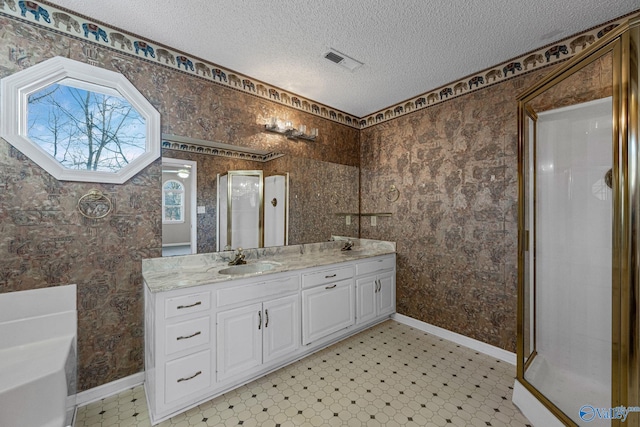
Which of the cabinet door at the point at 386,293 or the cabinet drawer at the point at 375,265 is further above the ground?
the cabinet drawer at the point at 375,265

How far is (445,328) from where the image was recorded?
8.64ft

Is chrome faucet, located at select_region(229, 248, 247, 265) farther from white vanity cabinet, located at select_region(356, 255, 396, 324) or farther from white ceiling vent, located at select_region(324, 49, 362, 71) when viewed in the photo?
white ceiling vent, located at select_region(324, 49, 362, 71)

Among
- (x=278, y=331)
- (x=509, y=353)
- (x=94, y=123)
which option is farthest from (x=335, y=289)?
(x=94, y=123)

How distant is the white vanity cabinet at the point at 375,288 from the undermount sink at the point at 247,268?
3.05 ft

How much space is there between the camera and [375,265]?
2.82 meters

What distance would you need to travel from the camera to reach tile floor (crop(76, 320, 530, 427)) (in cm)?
159

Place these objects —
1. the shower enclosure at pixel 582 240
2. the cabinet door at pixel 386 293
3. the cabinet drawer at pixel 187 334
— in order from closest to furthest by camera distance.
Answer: the shower enclosure at pixel 582 240
the cabinet drawer at pixel 187 334
the cabinet door at pixel 386 293

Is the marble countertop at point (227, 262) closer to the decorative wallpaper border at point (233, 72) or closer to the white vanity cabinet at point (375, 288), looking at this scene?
the white vanity cabinet at point (375, 288)

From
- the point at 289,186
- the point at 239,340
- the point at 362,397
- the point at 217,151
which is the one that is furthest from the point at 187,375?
the point at 289,186

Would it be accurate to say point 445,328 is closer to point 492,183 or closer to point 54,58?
point 492,183

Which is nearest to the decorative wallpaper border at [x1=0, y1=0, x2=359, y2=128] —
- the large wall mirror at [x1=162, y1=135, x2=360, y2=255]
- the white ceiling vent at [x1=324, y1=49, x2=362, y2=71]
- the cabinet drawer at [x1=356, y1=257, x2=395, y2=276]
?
the large wall mirror at [x1=162, y1=135, x2=360, y2=255]

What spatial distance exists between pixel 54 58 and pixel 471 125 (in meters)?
3.27

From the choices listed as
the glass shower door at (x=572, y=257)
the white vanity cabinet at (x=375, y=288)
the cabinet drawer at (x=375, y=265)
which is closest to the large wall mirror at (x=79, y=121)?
the cabinet drawer at (x=375, y=265)

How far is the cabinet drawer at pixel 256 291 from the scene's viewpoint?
1.77 meters
